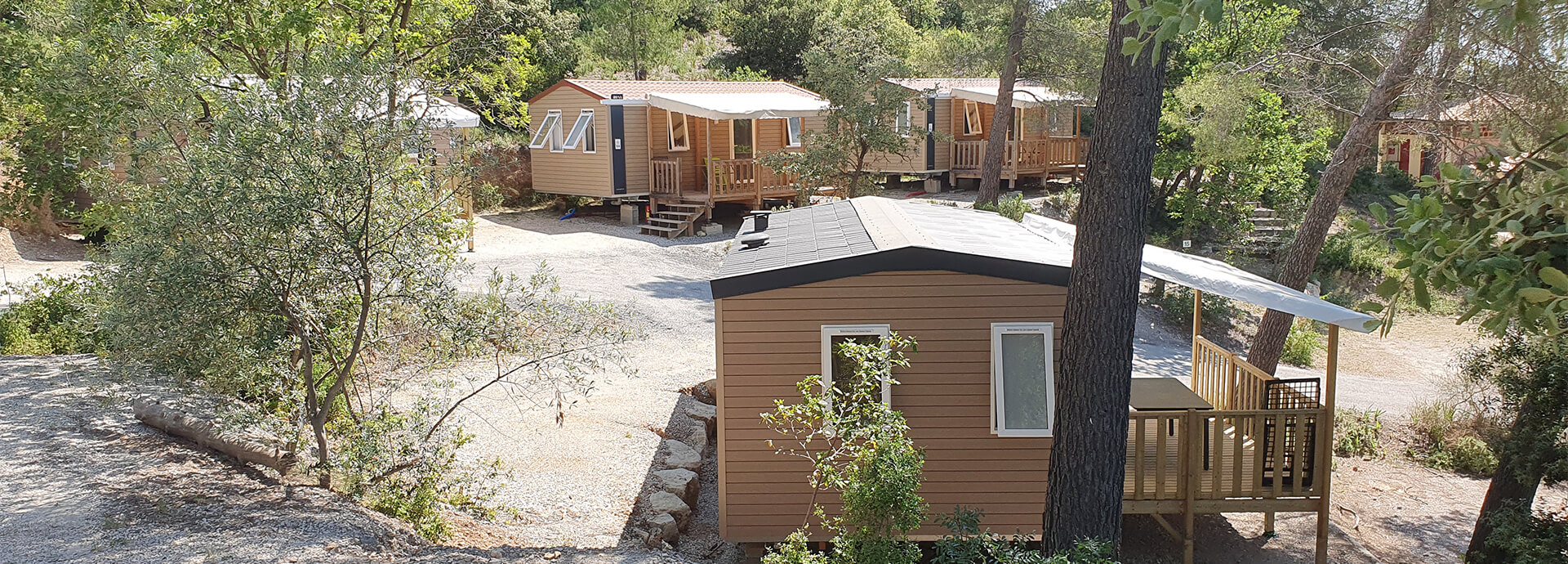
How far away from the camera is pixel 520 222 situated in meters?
22.0

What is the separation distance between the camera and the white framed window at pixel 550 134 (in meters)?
22.6

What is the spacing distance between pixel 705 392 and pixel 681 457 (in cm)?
230

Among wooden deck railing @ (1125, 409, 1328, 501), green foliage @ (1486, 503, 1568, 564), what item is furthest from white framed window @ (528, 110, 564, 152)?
green foliage @ (1486, 503, 1568, 564)

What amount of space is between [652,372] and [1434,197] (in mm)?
9879

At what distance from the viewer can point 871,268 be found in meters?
7.16

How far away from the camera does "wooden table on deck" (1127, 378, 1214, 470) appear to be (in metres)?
7.57

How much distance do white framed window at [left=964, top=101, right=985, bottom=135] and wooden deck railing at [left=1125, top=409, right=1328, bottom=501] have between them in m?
19.4

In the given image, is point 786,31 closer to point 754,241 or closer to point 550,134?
point 550,134

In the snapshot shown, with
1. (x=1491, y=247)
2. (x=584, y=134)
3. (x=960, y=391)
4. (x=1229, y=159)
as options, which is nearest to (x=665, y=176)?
(x=584, y=134)

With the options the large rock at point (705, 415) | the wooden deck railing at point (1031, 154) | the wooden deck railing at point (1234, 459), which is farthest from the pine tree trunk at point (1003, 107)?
the wooden deck railing at point (1234, 459)

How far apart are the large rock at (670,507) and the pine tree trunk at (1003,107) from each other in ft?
44.2

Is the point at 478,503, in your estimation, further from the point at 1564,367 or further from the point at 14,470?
the point at 1564,367

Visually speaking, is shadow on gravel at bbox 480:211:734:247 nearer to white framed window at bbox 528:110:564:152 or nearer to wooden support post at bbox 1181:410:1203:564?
white framed window at bbox 528:110:564:152

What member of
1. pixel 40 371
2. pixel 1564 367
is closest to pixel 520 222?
pixel 40 371
